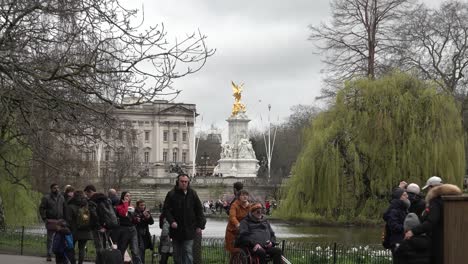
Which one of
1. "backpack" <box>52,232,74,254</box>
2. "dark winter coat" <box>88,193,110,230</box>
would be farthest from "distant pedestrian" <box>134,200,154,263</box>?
"backpack" <box>52,232,74,254</box>

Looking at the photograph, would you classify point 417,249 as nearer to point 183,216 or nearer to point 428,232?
point 428,232

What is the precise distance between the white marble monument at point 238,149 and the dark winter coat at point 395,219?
7992cm

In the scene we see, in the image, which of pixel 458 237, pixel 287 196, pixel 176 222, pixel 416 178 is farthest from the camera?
pixel 287 196

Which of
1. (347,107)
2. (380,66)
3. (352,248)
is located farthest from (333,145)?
(352,248)

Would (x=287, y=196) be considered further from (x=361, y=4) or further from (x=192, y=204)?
(x=192, y=204)

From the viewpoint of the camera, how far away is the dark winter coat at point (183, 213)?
15.7 m

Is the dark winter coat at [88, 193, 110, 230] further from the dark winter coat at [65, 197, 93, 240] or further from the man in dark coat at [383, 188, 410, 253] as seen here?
the man in dark coat at [383, 188, 410, 253]

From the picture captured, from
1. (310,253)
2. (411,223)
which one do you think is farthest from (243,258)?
(310,253)

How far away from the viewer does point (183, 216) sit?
51.6 ft

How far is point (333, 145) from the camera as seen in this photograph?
39.3 m

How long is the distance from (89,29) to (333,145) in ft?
78.0

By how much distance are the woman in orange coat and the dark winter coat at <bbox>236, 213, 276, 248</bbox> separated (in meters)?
1.00

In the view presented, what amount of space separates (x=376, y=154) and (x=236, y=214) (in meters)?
23.6

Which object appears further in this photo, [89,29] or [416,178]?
[416,178]
